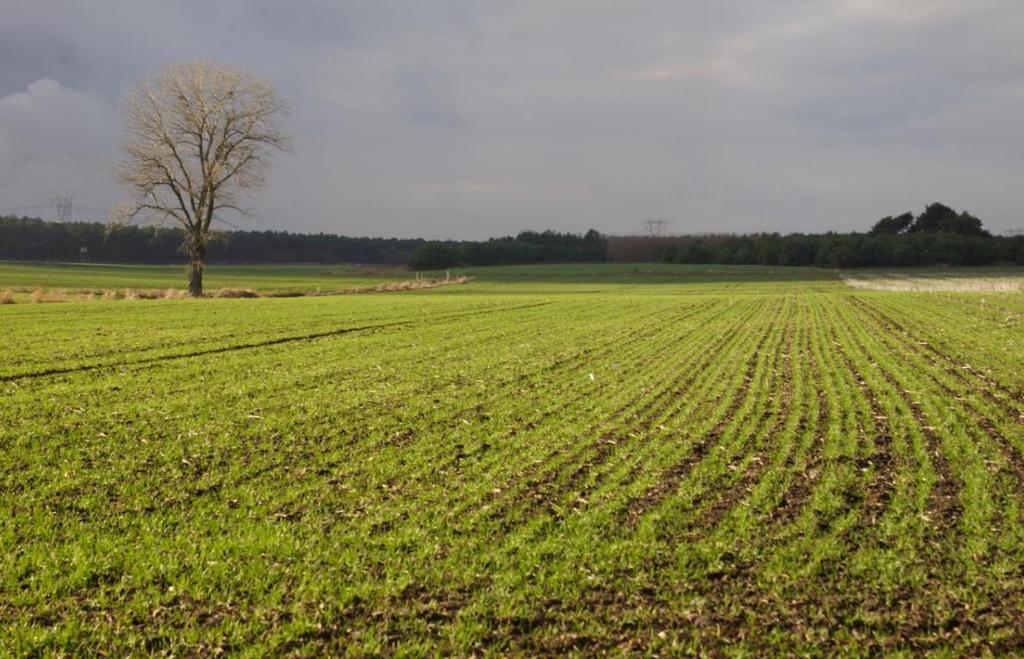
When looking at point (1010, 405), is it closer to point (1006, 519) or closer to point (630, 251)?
point (1006, 519)

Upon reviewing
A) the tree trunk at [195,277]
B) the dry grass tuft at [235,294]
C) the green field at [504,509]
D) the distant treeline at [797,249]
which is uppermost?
the distant treeline at [797,249]

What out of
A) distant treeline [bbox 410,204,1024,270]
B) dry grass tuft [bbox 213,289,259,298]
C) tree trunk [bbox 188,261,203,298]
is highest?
distant treeline [bbox 410,204,1024,270]

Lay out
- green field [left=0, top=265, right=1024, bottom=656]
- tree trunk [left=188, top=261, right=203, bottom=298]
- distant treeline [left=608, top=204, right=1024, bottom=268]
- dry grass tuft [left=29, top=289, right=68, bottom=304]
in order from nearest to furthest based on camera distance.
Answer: green field [left=0, top=265, right=1024, bottom=656] → dry grass tuft [left=29, top=289, right=68, bottom=304] → tree trunk [left=188, top=261, right=203, bottom=298] → distant treeline [left=608, top=204, right=1024, bottom=268]

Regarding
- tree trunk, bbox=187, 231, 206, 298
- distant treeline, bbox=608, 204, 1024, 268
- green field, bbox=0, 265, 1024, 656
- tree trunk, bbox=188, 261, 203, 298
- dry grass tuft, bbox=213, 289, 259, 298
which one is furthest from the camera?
distant treeline, bbox=608, 204, 1024, 268

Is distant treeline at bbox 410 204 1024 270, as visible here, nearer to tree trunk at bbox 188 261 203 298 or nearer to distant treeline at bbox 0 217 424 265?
distant treeline at bbox 0 217 424 265

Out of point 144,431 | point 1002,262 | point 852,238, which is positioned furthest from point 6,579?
point 1002,262

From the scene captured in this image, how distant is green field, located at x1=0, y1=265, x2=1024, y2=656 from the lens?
4977mm

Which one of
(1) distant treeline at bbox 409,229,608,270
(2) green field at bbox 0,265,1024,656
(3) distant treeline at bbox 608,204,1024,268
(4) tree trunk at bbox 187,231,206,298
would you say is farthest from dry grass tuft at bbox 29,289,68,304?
(3) distant treeline at bbox 608,204,1024,268

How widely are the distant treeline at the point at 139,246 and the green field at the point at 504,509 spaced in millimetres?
92133

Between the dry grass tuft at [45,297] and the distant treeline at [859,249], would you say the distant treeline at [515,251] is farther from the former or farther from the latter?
the dry grass tuft at [45,297]

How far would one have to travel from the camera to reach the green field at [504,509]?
16.3 ft

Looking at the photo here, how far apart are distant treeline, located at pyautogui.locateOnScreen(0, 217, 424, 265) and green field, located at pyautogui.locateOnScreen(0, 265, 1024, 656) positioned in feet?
302

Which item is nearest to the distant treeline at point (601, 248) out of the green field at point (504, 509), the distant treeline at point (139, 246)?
the distant treeline at point (139, 246)

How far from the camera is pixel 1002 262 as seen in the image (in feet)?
403
